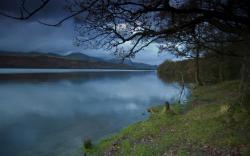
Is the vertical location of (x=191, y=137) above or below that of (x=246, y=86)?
below

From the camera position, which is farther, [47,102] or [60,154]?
[47,102]

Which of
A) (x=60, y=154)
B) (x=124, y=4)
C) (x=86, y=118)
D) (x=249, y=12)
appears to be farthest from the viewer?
(x=86, y=118)

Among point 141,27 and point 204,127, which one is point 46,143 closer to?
point 204,127

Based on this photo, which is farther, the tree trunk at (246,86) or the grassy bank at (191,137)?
the tree trunk at (246,86)

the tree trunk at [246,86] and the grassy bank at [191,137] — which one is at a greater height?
the tree trunk at [246,86]

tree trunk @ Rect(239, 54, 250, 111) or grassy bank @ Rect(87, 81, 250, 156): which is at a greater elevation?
tree trunk @ Rect(239, 54, 250, 111)

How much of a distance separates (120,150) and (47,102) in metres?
30.2

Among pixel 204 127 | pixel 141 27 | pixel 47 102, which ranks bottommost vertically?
pixel 47 102

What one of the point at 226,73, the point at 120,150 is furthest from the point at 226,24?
the point at 226,73

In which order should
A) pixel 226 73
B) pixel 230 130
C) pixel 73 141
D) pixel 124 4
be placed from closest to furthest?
pixel 124 4 → pixel 230 130 → pixel 73 141 → pixel 226 73

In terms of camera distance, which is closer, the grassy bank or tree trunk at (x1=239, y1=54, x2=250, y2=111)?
the grassy bank

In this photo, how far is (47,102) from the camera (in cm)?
4184

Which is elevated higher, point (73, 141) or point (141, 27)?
point (141, 27)

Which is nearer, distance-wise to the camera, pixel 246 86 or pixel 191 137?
pixel 191 137
